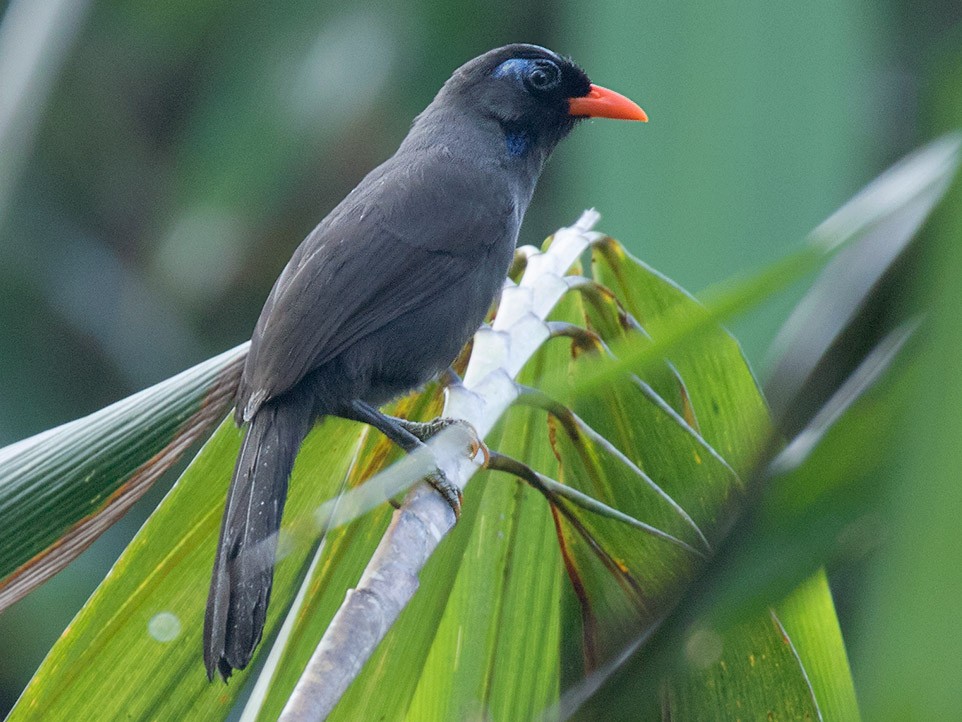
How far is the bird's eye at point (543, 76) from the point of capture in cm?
364

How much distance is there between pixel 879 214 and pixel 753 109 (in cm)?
178

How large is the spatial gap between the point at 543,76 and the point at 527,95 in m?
0.08

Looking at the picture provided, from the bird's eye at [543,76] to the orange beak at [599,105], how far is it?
8 centimetres

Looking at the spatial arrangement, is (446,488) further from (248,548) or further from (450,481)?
(248,548)

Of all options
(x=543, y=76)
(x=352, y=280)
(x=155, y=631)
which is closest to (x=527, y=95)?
(x=543, y=76)

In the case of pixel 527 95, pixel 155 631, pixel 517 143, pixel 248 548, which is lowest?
pixel 155 631

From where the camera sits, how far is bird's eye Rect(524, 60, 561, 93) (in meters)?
3.64

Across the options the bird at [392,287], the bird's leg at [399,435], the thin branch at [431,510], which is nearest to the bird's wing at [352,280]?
the bird at [392,287]

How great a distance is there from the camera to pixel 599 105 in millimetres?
3561

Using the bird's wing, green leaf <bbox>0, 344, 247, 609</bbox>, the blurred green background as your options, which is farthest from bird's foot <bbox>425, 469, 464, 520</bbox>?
the blurred green background

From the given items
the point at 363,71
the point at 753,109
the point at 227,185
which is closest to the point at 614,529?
the point at 753,109

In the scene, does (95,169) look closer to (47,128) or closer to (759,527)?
(47,128)

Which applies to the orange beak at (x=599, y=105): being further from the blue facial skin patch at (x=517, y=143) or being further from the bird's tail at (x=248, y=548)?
the bird's tail at (x=248, y=548)

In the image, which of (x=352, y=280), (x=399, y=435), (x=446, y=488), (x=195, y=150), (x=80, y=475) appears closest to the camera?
(x=80, y=475)
